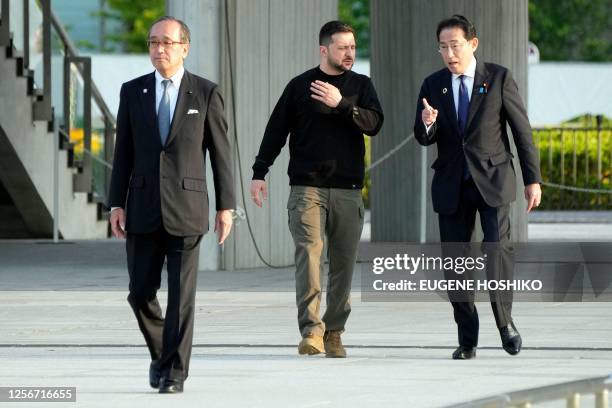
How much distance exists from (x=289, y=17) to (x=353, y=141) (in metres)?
7.49

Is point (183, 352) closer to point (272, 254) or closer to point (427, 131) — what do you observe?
point (427, 131)

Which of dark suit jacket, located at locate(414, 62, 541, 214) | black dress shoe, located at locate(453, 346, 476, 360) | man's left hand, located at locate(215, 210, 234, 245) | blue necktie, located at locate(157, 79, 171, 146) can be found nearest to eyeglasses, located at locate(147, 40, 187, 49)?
blue necktie, located at locate(157, 79, 171, 146)

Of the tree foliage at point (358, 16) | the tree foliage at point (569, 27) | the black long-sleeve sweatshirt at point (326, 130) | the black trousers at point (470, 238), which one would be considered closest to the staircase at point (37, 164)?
the black long-sleeve sweatshirt at point (326, 130)

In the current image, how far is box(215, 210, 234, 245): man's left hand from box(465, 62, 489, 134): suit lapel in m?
1.81

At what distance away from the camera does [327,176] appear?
33.5 ft

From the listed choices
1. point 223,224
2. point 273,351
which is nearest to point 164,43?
point 223,224

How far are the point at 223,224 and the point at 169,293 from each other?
435mm

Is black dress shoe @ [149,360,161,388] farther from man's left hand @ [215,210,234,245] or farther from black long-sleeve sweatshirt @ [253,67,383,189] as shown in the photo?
black long-sleeve sweatshirt @ [253,67,383,189]

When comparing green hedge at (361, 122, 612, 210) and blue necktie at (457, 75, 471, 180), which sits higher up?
blue necktie at (457, 75, 471, 180)

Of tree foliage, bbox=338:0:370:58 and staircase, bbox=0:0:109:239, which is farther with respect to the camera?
tree foliage, bbox=338:0:370:58

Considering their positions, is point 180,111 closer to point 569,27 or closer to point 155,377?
point 155,377

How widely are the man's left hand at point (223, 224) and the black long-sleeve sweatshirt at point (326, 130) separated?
1.59 meters

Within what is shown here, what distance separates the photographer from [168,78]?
866 cm

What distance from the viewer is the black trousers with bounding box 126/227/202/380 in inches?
334
